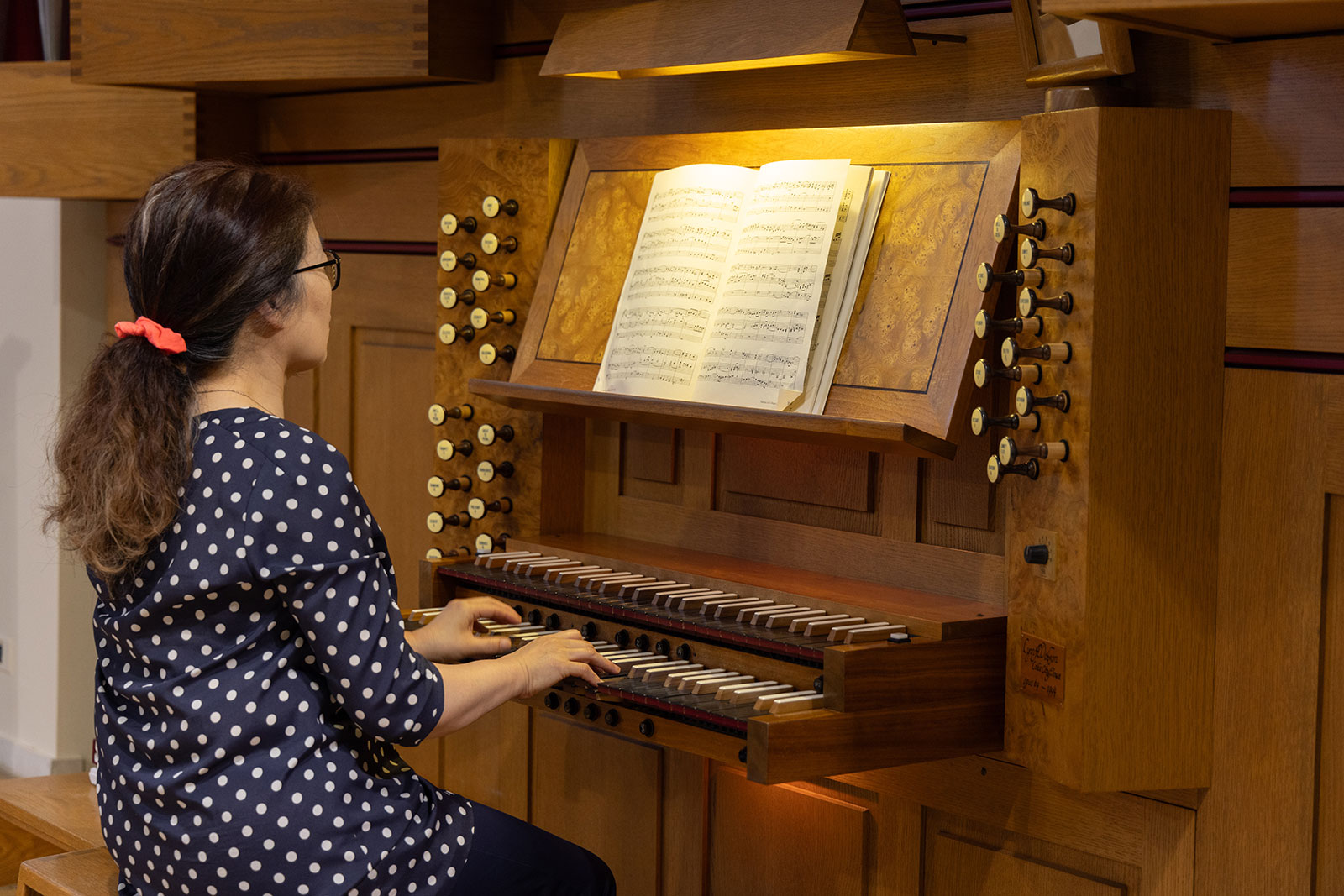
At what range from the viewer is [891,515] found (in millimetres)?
2922

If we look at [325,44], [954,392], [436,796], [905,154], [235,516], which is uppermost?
[325,44]

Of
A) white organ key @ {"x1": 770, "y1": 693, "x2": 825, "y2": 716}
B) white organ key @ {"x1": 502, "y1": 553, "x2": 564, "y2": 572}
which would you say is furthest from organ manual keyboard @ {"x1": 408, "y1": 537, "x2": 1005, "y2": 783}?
white organ key @ {"x1": 502, "y1": 553, "x2": 564, "y2": 572}

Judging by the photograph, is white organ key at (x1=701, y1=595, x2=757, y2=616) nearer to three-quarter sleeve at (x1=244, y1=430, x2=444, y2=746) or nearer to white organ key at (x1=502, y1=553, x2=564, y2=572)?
white organ key at (x1=502, y1=553, x2=564, y2=572)

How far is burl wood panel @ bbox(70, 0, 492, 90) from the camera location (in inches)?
143

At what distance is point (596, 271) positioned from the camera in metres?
3.23

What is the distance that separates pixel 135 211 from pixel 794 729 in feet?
4.00

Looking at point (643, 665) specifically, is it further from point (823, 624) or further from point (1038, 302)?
point (1038, 302)

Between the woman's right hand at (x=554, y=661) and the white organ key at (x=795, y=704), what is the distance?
0.30 metres

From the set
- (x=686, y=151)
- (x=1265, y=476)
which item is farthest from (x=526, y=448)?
(x=1265, y=476)

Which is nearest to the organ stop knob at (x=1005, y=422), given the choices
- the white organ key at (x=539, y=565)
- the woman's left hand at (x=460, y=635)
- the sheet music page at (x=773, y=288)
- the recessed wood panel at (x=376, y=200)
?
the sheet music page at (x=773, y=288)

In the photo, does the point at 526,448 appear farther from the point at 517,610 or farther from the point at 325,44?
the point at 325,44

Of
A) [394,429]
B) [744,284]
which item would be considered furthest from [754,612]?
[394,429]

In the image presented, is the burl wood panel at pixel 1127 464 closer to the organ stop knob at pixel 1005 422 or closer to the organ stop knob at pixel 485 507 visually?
the organ stop knob at pixel 1005 422

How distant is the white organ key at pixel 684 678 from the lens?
8.35ft
